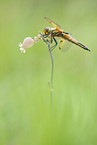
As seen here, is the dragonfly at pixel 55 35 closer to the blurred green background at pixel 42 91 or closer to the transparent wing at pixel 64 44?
the transparent wing at pixel 64 44

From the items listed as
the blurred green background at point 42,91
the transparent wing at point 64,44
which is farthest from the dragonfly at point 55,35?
the blurred green background at point 42,91

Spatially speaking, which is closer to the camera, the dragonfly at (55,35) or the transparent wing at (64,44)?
the dragonfly at (55,35)

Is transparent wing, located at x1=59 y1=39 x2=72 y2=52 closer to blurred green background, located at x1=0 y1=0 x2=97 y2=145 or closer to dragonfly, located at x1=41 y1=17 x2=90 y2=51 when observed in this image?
dragonfly, located at x1=41 y1=17 x2=90 y2=51

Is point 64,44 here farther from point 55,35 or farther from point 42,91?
point 42,91

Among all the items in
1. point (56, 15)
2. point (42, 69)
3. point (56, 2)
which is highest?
point (56, 2)

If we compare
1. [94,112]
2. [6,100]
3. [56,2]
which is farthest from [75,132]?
[56,2]

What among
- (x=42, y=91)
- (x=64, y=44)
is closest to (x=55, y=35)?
(x=64, y=44)

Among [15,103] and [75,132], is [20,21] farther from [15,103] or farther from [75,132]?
[75,132]

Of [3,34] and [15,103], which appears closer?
[15,103]

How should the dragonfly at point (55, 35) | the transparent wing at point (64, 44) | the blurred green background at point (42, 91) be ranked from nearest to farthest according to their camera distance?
the blurred green background at point (42, 91) < the dragonfly at point (55, 35) < the transparent wing at point (64, 44)
